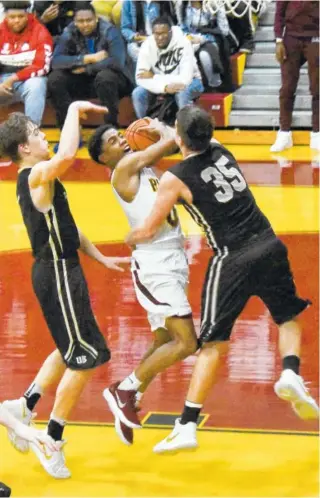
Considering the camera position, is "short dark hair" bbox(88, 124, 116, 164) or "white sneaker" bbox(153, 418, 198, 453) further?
"short dark hair" bbox(88, 124, 116, 164)

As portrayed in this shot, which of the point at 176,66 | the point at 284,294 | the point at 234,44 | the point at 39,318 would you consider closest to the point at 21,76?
the point at 176,66

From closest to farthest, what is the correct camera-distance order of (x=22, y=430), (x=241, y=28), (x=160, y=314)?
1. (x=22, y=430)
2. (x=160, y=314)
3. (x=241, y=28)

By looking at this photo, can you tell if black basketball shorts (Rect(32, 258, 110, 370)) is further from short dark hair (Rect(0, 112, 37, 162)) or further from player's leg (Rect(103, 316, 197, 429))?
short dark hair (Rect(0, 112, 37, 162))

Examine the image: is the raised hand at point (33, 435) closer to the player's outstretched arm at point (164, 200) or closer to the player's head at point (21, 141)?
the player's outstretched arm at point (164, 200)

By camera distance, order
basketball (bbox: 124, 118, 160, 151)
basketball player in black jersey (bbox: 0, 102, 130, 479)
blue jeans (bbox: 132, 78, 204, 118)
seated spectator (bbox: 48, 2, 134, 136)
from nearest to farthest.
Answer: basketball player in black jersey (bbox: 0, 102, 130, 479)
basketball (bbox: 124, 118, 160, 151)
blue jeans (bbox: 132, 78, 204, 118)
seated spectator (bbox: 48, 2, 134, 136)

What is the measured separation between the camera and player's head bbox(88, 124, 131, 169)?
5715 mm

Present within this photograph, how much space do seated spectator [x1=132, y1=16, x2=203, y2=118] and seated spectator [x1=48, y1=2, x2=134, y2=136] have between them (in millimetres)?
470

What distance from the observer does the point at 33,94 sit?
43.9 ft

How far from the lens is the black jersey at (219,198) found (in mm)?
5434

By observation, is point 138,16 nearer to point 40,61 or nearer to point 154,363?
point 40,61

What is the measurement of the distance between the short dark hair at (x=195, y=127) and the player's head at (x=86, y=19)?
28.1ft

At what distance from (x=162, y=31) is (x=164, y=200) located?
794 cm

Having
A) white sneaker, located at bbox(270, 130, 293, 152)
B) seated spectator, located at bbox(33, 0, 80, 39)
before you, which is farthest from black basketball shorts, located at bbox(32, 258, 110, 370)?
seated spectator, located at bbox(33, 0, 80, 39)

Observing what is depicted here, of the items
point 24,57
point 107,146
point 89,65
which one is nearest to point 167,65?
point 89,65
